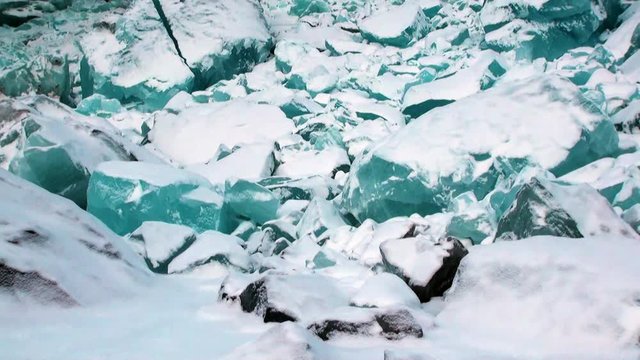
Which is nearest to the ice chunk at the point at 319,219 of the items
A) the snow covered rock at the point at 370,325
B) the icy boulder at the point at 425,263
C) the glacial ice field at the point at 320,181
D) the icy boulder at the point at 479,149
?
the glacial ice field at the point at 320,181

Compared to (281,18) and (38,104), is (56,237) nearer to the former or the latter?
(38,104)

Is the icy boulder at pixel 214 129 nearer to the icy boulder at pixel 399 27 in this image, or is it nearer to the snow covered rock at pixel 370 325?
the icy boulder at pixel 399 27

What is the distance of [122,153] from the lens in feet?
12.6

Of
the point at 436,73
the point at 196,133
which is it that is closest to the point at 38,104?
the point at 196,133

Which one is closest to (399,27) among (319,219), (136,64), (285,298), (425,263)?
(136,64)

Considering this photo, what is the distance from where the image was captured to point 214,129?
5453mm

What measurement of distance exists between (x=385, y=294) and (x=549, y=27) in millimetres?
5362

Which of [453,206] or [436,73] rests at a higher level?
[453,206]

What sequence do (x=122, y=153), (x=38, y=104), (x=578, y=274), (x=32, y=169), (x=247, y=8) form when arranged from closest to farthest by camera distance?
1. (x=578, y=274)
2. (x=32, y=169)
3. (x=122, y=153)
4. (x=38, y=104)
5. (x=247, y=8)

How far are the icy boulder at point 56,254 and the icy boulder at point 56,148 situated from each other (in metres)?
1.53

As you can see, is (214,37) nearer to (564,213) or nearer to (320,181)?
(320,181)

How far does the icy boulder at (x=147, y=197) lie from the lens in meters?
3.24

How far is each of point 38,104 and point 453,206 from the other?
342 cm

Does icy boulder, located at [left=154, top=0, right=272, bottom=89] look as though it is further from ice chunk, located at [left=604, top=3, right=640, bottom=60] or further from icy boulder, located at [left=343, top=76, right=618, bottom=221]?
ice chunk, located at [left=604, top=3, right=640, bottom=60]
